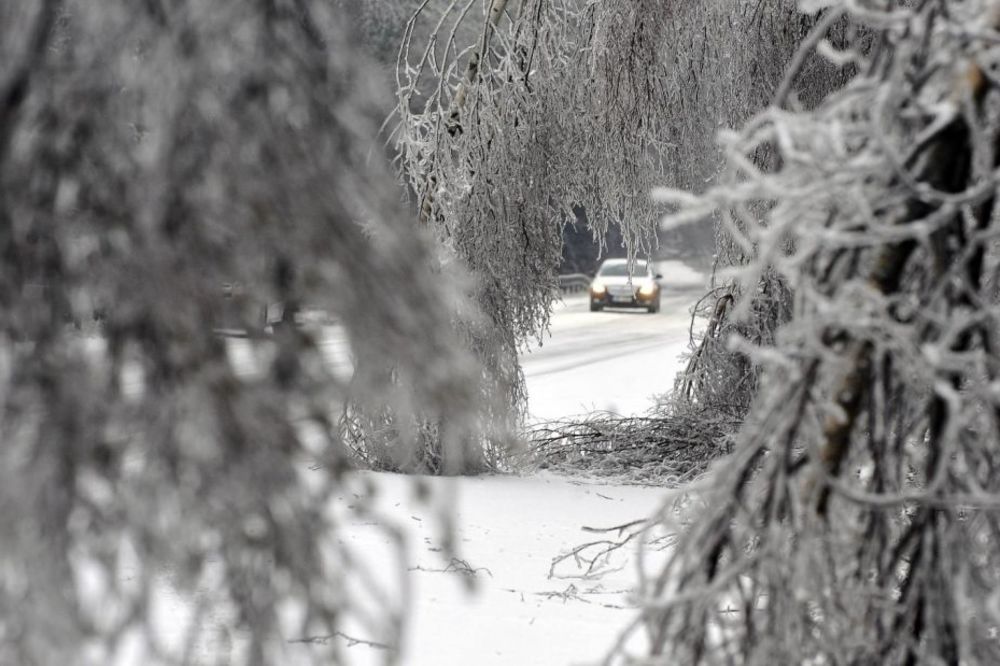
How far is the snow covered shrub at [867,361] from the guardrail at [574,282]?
31836 mm

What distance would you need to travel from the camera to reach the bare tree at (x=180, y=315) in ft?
5.11

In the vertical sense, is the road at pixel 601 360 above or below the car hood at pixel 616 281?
below

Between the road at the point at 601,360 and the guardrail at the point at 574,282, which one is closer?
the road at the point at 601,360

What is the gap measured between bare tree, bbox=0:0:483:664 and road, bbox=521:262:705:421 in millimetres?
7583

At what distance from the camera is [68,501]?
1.54 meters

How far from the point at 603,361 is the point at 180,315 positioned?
17133 millimetres

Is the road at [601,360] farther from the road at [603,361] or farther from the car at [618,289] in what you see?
the car at [618,289]

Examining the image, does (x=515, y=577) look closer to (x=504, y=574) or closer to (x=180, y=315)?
(x=504, y=574)

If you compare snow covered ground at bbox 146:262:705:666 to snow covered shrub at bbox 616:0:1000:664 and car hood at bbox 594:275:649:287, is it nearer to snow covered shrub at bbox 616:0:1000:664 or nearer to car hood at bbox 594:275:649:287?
snow covered shrub at bbox 616:0:1000:664

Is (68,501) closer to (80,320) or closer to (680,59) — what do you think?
(80,320)

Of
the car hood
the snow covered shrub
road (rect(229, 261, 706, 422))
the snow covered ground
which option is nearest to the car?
the car hood

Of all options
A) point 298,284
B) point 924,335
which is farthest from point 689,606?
point 298,284

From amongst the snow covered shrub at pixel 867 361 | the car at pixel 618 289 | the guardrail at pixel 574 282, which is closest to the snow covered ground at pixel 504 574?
the snow covered shrub at pixel 867 361

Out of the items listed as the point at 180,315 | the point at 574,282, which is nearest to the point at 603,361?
the point at 180,315
